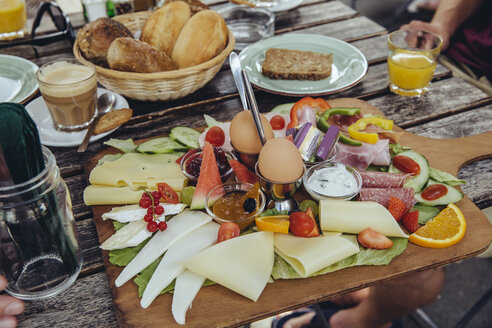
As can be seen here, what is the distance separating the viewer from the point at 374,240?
118 centimetres

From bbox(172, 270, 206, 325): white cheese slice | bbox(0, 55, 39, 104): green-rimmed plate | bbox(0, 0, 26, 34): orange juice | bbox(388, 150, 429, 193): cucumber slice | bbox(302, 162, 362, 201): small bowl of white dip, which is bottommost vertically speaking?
bbox(388, 150, 429, 193): cucumber slice

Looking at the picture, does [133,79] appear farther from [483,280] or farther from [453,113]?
[483,280]

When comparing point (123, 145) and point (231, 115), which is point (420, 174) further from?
point (123, 145)

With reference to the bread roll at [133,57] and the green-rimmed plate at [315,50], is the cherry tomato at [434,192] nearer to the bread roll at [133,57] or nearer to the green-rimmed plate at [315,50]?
the green-rimmed plate at [315,50]

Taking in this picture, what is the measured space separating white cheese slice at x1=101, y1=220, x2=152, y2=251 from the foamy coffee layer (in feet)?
Result: 1.87

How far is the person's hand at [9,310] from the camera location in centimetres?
99

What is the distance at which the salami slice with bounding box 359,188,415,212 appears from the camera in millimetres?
1309

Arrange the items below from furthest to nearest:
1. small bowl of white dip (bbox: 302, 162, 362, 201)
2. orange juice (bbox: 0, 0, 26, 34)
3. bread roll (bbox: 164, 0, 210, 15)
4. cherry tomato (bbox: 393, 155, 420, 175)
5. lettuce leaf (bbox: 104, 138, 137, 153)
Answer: orange juice (bbox: 0, 0, 26, 34), bread roll (bbox: 164, 0, 210, 15), lettuce leaf (bbox: 104, 138, 137, 153), cherry tomato (bbox: 393, 155, 420, 175), small bowl of white dip (bbox: 302, 162, 362, 201)

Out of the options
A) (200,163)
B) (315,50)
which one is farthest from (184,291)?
(315,50)

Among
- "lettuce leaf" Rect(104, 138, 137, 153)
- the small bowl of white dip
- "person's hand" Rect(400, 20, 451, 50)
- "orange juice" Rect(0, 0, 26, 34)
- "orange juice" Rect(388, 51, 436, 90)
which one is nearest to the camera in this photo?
the small bowl of white dip

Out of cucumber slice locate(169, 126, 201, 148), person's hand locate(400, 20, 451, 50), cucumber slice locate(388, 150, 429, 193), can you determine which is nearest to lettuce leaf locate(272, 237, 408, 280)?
cucumber slice locate(388, 150, 429, 193)

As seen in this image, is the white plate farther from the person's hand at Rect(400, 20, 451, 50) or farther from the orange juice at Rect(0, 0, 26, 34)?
the person's hand at Rect(400, 20, 451, 50)

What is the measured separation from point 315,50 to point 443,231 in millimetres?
1147

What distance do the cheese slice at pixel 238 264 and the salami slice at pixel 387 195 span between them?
0.36 m
